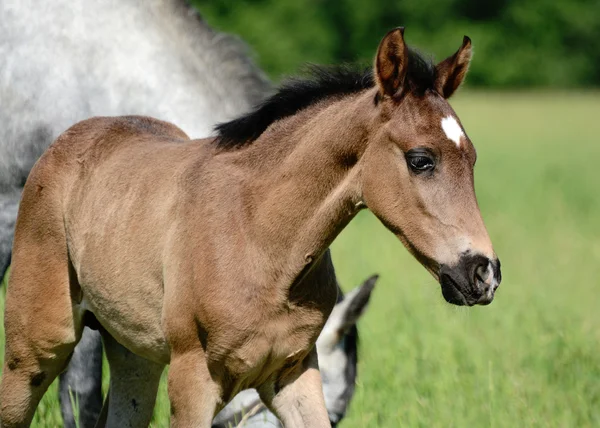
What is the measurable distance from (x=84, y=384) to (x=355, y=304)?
1.56 metres

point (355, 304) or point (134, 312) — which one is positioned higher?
point (134, 312)

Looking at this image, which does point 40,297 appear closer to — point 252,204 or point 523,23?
point 252,204

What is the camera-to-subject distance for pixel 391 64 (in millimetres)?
3527

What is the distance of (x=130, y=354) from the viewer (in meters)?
4.66

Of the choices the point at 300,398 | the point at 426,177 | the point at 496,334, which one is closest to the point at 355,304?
the point at 300,398

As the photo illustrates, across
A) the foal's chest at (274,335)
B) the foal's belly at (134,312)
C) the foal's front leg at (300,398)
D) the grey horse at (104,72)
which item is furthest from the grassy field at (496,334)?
the grey horse at (104,72)

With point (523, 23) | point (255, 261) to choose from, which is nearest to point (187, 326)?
point (255, 261)

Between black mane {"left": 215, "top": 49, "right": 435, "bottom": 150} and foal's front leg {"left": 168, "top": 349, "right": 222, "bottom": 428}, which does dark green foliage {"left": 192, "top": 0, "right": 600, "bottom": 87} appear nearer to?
black mane {"left": 215, "top": 49, "right": 435, "bottom": 150}

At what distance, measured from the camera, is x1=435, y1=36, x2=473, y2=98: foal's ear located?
3.67 metres

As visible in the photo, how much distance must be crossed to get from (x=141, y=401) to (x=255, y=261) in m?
1.16

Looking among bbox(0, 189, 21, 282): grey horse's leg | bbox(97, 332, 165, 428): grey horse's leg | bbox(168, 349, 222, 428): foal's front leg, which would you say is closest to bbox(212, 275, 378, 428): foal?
bbox(97, 332, 165, 428): grey horse's leg

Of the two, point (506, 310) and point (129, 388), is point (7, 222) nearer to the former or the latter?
point (129, 388)

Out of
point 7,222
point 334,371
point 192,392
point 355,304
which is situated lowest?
point 334,371

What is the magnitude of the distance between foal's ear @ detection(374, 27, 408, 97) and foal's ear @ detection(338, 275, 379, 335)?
49.3 inches
